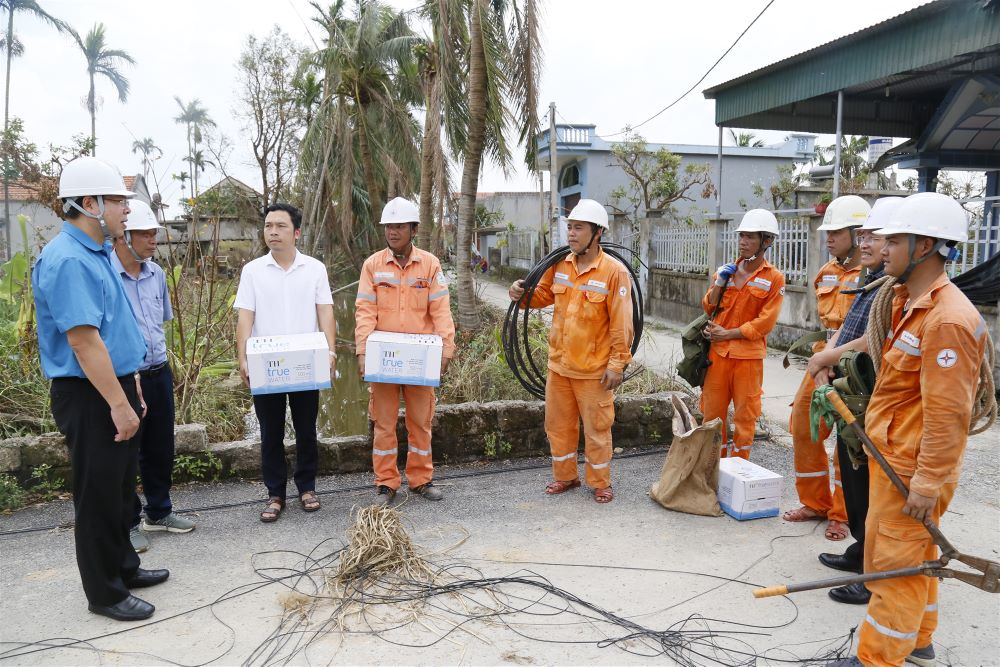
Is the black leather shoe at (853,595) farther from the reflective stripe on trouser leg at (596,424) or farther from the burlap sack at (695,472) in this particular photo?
the reflective stripe on trouser leg at (596,424)

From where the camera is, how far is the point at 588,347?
434cm

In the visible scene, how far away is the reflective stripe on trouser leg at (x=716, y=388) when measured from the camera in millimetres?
4582

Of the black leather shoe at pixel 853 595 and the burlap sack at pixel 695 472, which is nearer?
the black leather shoe at pixel 853 595

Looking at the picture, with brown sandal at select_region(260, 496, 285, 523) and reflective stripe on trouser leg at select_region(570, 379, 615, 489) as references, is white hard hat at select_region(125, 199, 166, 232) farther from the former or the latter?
reflective stripe on trouser leg at select_region(570, 379, 615, 489)

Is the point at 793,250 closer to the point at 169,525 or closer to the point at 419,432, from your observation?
the point at 419,432

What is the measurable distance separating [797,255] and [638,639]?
8746 mm

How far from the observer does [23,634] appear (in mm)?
2896

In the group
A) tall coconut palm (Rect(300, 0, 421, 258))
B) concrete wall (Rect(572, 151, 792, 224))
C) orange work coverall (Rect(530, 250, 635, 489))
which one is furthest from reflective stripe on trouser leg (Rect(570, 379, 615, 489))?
concrete wall (Rect(572, 151, 792, 224))

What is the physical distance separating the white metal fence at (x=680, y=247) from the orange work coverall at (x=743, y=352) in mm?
8180

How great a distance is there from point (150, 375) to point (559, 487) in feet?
8.75

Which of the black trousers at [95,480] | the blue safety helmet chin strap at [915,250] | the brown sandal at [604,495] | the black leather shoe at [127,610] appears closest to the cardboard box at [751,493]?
the brown sandal at [604,495]

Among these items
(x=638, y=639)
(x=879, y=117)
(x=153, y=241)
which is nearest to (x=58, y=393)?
(x=153, y=241)

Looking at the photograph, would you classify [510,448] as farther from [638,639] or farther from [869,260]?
[869,260]

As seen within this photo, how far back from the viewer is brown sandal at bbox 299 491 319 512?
168 inches
